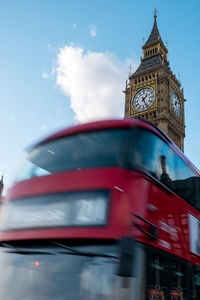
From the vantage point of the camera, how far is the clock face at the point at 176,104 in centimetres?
4418

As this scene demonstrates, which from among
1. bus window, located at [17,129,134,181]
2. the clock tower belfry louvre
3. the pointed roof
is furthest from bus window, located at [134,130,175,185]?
the pointed roof

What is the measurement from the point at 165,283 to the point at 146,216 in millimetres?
1053

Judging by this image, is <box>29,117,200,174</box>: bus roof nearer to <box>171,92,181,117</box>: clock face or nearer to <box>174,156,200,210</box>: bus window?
<box>174,156,200,210</box>: bus window

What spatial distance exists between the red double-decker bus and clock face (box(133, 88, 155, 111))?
126 feet

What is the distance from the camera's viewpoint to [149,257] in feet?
13.9

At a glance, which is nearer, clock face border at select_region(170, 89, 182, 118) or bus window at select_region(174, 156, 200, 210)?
bus window at select_region(174, 156, 200, 210)

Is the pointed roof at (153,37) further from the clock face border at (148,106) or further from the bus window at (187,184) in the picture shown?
the bus window at (187,184)

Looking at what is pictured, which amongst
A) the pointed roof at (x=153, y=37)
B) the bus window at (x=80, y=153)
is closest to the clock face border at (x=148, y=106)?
the pointed roof at (x=153, y=37)

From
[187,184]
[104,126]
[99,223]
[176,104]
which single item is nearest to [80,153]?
[104,126]

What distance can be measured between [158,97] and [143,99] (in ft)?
8.28

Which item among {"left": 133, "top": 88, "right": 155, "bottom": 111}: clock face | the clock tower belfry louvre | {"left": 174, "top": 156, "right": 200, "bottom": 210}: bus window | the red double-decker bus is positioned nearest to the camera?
the red double-decker bus

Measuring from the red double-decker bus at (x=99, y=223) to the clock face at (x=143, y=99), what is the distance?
38.4 meters

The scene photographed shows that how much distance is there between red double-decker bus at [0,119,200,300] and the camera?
384 centimetres

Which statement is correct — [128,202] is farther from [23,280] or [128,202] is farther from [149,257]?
[23,280]
